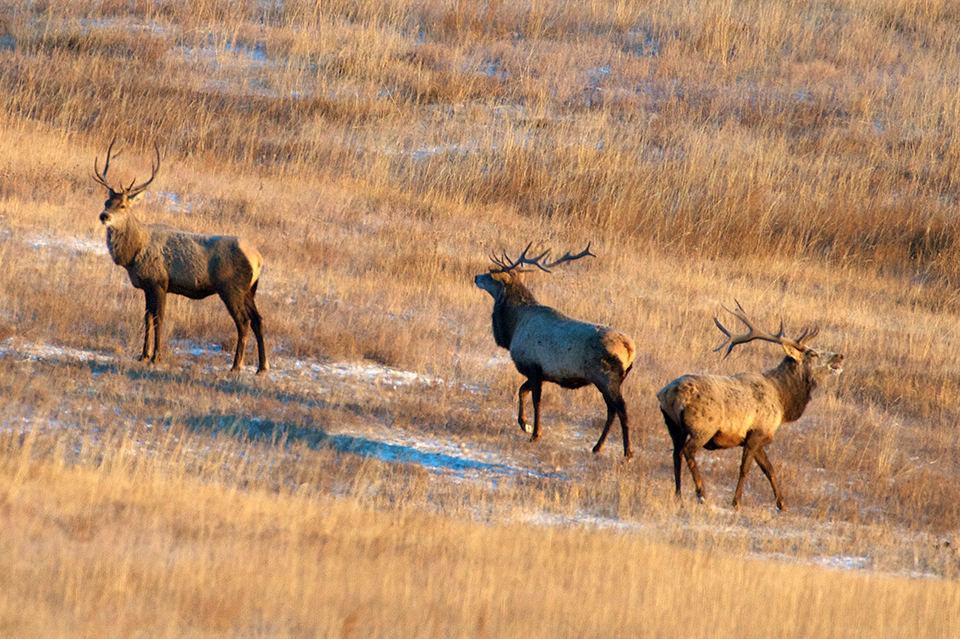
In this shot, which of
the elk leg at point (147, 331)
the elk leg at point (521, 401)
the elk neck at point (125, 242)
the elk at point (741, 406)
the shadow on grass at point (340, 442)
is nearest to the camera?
the elk at point (741, 406)

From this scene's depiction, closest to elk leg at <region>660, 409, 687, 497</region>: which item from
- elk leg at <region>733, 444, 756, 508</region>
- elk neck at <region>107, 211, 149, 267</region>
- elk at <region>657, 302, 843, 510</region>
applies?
elk at <region>657, 302, 843, 510</region>

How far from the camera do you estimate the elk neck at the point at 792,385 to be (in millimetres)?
10180

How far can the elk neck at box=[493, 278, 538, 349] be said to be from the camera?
11703 mm

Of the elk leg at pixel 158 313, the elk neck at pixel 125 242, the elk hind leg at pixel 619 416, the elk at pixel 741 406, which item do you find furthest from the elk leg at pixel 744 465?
the elk neck at pixel 125 242

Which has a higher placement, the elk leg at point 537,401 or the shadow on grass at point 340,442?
the elk leg at point 537,401

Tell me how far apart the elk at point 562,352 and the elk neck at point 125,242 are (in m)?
3.58

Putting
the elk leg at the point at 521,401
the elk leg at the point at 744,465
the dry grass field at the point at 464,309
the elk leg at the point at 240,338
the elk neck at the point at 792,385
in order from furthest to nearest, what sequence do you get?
1. the elk leg at the point at 240,338
2. the elk leg at the point at 521,401
3. the elk neck at the point at 792,385
4. the elk leg at the point at 744,465
5. the dry grass field at the point at 464,309

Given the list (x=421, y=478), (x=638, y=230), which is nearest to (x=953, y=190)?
(x=638, y=230)

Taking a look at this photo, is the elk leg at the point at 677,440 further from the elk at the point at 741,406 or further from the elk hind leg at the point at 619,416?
the elk hind leg at the point at 619,416

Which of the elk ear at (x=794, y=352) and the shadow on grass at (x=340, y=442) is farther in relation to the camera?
the elk ear at (x=794, y=352)

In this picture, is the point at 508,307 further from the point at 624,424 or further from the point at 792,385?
the point at 792,385

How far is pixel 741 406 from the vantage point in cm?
970

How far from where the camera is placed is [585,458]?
35.7 feet

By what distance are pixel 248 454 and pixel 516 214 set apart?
12844 millimetres
